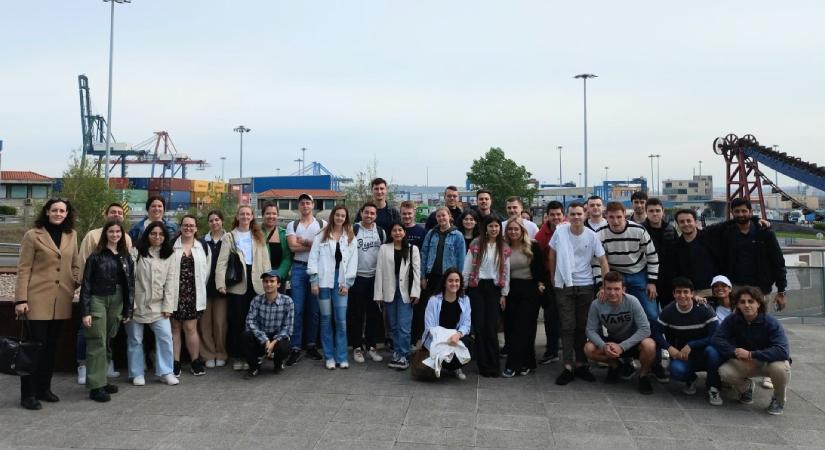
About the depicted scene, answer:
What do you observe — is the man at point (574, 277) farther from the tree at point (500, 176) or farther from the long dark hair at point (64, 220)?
the tree at point (500, 176)

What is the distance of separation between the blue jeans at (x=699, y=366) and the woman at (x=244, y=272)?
4.15 m

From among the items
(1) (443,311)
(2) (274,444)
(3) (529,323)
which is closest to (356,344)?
(1) (443,311)

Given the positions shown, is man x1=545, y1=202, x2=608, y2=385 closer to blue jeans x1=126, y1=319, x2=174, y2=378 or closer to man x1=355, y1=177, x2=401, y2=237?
man x1=355, y1=177, x2=401, y2=237

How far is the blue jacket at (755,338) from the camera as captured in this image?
182 inches

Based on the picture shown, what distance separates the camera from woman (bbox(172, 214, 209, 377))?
5.60 metres

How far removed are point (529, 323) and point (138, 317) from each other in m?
3.84

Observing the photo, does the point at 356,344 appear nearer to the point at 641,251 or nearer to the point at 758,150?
the point at 641,251

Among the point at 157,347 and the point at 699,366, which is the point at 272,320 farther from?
the point at 699,366

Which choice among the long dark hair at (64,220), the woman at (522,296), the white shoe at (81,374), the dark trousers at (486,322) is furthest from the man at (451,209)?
the white shoe at (81,374)

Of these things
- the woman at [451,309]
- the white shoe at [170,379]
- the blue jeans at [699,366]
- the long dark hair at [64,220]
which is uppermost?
the long dark hair at [64,220]

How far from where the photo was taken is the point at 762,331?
479cm

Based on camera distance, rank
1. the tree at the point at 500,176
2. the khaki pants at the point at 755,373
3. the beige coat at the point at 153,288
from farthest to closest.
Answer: the tree at the point at 500,176 < the beige coat at the point at 153,288 < the khaki pants at the point at 755,373

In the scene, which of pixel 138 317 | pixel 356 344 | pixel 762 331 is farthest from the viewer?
pixel 356 344

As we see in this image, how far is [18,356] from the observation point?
4.44m
